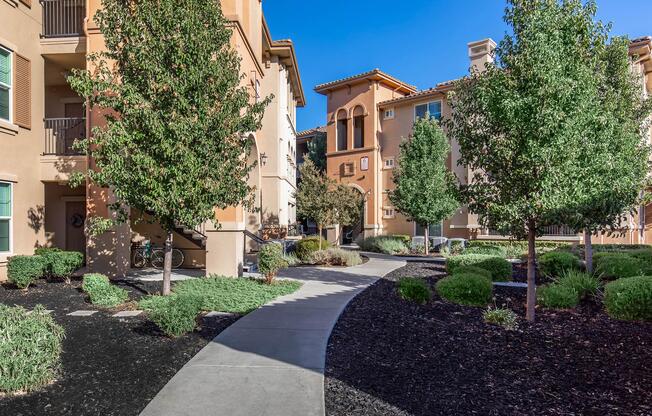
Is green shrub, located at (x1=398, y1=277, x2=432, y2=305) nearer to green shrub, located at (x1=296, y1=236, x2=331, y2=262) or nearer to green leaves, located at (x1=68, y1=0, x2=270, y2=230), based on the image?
green leaves, located at (x1=68, y1=0, x2=270, y2=230)

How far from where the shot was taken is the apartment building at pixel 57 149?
11688 mm

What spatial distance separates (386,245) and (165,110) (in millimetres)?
15362

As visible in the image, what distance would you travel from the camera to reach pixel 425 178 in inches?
783

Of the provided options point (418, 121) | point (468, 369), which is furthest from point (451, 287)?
point (418, 121)

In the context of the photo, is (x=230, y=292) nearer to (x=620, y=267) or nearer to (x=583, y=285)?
(x=583, y=285)

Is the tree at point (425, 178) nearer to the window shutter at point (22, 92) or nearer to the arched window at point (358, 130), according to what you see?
the arched window at point (358, 130)

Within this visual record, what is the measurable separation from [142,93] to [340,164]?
2135cm

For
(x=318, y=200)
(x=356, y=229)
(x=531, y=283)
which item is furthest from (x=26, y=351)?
(x=356, y=229)

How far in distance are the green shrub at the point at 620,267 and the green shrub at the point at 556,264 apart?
0.87 metres

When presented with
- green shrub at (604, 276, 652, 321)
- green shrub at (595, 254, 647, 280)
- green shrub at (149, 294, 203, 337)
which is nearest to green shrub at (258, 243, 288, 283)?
green shrub at (149, 294, 203, 337)

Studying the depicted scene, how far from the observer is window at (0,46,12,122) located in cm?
1154

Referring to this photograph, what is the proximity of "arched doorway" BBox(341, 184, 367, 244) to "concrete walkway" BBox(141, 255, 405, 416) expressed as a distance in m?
19.9

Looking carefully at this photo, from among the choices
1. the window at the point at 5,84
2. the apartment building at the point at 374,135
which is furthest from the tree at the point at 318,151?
the window at the point at 5,84

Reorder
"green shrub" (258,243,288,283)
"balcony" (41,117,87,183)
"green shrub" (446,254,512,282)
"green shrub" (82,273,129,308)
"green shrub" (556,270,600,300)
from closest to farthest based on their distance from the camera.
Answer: "green shrub" (82,273,129,308), "green shrub" (556,270,600,300), "green shrub" (258,243,288,283), "green shrub" (446,254,512,282), "balcony" (41,117,87,183)
